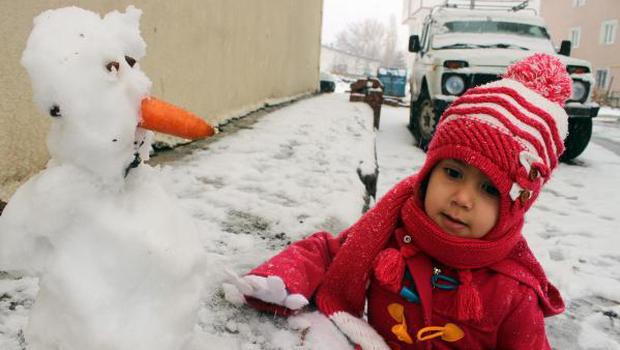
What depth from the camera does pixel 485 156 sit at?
1.46m

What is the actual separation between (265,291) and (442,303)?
0.59 metres

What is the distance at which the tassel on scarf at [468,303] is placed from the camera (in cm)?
148

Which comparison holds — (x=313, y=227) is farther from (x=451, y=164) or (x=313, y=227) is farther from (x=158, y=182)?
(x=158, y=182)

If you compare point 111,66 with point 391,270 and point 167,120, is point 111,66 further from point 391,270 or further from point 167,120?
point 391,270

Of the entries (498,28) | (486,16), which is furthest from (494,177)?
(486,16)

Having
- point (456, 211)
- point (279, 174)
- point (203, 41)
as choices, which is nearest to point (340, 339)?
point (456, 211)

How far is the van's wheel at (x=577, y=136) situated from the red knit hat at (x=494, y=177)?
5704 millimetres

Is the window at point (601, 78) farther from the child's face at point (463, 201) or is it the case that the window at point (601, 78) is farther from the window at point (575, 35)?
the child's face at point (463, 201)

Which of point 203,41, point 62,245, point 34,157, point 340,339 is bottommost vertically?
point 340,339

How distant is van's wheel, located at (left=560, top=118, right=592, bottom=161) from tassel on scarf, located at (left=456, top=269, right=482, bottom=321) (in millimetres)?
5977

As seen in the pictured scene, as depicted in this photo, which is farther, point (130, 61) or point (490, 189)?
point (490, 189)

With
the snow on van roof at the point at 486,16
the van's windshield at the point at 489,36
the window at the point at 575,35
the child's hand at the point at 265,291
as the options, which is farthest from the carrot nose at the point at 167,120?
the window at the point at 575,35

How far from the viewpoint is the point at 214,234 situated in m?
1.89

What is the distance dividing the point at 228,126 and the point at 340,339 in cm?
342
